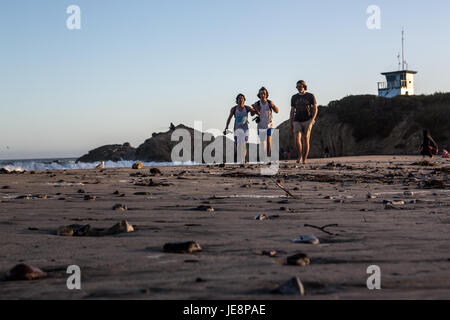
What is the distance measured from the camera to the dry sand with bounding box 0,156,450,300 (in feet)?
6.54

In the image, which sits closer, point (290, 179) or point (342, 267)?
point (342, 267)

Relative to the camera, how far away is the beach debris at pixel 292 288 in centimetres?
190

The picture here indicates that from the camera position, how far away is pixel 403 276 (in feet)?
7.08

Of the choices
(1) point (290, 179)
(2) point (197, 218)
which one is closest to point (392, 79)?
(1) point (290, 179)

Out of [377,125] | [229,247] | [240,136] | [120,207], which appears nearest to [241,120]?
[240,136]

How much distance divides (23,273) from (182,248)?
Result: 29.9 inches

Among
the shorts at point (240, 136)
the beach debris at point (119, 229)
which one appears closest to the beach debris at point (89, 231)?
the beach debris at point (119, 229)

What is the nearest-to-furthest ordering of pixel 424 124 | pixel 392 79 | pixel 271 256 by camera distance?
pixel 271 256, pixel 424 124, pixel 392 79

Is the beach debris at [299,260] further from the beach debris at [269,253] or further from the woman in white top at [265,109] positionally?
the woman in white top at [265,109]

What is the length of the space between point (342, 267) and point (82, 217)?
2324mm

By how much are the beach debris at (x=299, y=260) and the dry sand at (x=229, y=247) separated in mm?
38

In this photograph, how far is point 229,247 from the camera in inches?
111
